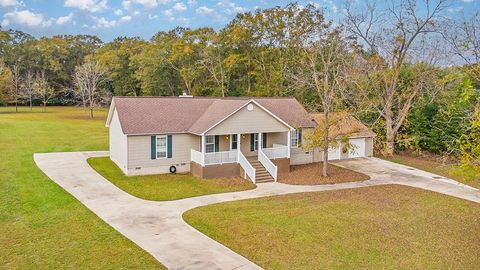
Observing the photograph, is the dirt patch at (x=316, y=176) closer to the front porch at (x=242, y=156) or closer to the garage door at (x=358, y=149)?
the front porch at (x=242, y=156)

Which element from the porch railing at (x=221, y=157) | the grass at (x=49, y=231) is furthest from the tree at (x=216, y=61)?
the grass at (x=49, y=231)

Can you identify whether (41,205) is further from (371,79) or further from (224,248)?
(371,79)

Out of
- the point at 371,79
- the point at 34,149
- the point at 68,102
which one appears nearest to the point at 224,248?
the point at 34,149

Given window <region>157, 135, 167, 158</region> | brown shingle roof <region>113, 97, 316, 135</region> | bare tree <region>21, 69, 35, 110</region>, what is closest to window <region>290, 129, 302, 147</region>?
brown shingle roof <region>113, 97, 316, 135</region>

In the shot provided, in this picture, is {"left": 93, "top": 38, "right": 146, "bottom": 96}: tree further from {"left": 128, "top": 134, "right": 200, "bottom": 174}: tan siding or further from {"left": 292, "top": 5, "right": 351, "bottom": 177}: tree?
{"left": 128, "top": 134, "right": 200, "bottom": 174}: tan siding

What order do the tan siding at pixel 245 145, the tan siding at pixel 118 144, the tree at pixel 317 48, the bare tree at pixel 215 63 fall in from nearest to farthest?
the tan siding at pixel 118 144, the tan siding at pixel 245 145, the tree at pixel 317 48, the bare tree at pixel 215 63
